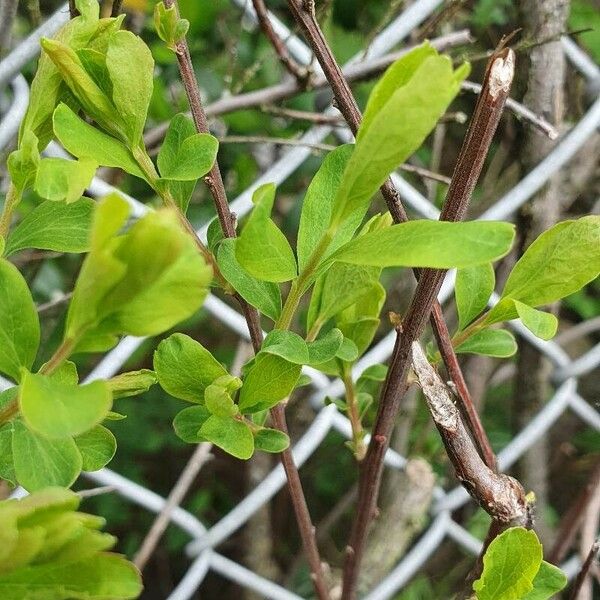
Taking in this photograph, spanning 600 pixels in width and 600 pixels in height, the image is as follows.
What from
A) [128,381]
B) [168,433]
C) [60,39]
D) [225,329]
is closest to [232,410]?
[128,381]

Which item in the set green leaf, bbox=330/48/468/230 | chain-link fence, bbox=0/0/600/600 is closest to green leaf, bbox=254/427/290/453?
green leaf, bbox=330/48/468/230

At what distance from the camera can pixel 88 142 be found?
0.94 feet

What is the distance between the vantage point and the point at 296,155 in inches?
26.3

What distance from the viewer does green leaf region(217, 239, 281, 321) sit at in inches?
12.1

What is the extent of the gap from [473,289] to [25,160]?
207 millimetres

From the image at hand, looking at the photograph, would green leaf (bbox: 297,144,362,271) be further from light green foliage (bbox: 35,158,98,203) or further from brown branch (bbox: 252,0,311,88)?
brown branch (bbox: 252,0,311,88)

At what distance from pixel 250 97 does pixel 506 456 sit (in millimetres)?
461

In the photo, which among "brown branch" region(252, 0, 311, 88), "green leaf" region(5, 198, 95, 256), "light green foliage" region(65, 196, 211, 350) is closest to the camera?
"light green foliage" region(65, 196, 211, 350)

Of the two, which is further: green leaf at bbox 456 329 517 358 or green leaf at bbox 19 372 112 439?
green leaf at bbox 456 329 517 358

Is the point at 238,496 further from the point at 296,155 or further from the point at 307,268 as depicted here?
the point at 307,268

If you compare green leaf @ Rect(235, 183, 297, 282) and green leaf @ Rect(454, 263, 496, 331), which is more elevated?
green leaf @ Rect(235, 183, 297, 282)

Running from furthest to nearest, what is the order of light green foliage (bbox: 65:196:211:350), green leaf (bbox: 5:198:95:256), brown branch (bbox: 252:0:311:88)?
1. brown branch (bbox: 252:0:311:88)
2. green leaf (bbox: 5:198:95:256)
3. light green foliage (bbox: 65:196:211:350)

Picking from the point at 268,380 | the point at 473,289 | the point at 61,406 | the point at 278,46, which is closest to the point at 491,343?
the point at 473,289

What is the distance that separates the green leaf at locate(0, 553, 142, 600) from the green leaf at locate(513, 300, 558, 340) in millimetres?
180
